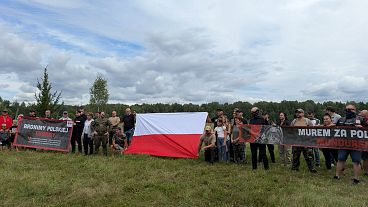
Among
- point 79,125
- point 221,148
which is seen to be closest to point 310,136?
point 221,148

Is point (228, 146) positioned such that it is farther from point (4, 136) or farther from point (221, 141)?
point (4, 136)

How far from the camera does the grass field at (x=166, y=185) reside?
7531mm

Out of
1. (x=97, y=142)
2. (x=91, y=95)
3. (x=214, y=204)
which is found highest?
(x=91, y=95)

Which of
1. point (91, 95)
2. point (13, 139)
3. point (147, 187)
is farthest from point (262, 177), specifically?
point (91, 95)

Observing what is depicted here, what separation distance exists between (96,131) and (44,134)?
117 inches

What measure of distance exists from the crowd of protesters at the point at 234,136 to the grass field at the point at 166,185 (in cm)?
53

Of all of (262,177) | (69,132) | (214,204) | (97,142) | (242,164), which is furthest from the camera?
(69,132)

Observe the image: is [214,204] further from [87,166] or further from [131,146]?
[131,146]

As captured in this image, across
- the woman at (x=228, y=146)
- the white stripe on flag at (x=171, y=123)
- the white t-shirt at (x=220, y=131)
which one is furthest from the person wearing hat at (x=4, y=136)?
the woman at (x=228, y=146)

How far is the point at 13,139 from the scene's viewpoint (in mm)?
15594

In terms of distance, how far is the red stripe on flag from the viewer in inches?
517

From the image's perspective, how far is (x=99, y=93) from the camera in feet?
167

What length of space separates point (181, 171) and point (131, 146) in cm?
425

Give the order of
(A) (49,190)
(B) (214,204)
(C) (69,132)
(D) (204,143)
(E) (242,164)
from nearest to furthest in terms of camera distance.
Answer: (B) (214,204)
(A) (49,190)
(E) (242,164)
(D) (204,143)
(C) (69,132)
